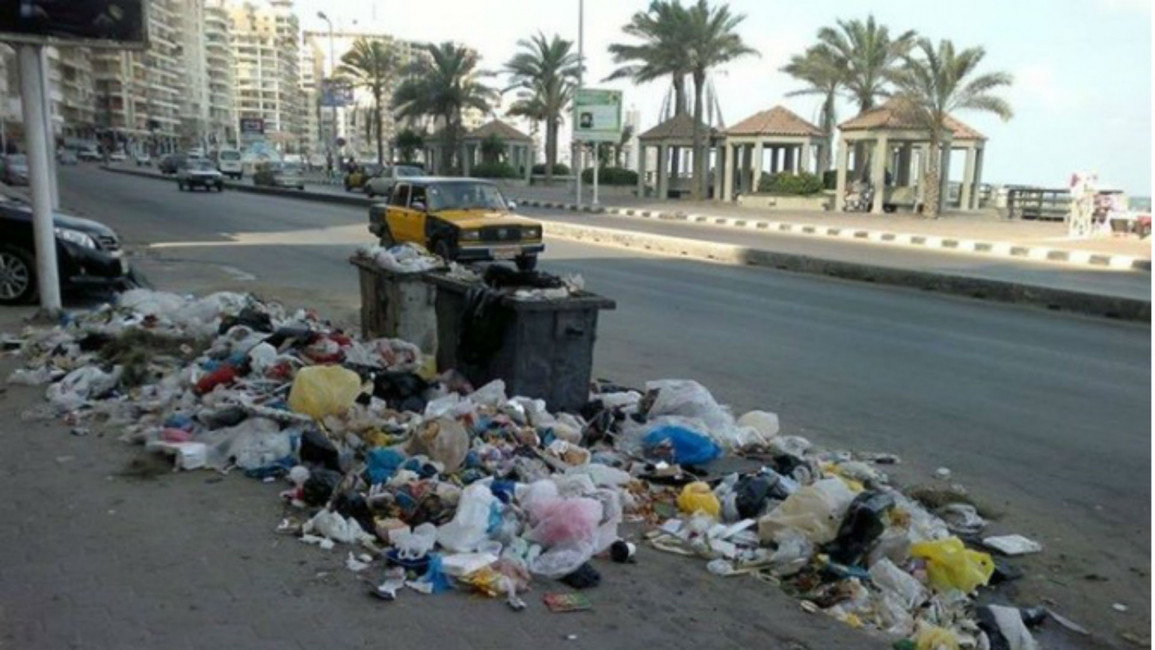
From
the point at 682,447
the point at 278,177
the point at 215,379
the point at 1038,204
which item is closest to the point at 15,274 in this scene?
the point at 215,379

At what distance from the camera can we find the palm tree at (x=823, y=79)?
149 feet

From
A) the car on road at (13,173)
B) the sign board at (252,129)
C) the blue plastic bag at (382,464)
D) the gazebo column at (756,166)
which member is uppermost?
the sign board at (252,129)

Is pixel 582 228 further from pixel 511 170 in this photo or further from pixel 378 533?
pixel 511 170

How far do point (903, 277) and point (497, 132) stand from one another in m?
47.9

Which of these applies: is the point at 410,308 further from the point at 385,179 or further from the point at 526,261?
the point at 385,179

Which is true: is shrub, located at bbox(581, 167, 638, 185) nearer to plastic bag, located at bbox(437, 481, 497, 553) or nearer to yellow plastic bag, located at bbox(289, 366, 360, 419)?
yellow plastic bag, located at bbox(289, 366, 360, 419)

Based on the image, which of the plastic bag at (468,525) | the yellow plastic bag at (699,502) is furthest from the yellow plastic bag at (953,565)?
the plastic bag at (468,525)

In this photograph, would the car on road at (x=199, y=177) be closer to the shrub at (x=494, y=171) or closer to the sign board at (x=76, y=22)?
the shrub at (x=494, y=171)

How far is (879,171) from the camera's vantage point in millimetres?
38156

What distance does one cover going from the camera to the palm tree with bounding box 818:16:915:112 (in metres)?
44.2

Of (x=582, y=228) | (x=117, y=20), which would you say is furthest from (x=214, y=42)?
(x=117, y=20)

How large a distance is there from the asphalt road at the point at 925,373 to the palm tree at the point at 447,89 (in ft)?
137

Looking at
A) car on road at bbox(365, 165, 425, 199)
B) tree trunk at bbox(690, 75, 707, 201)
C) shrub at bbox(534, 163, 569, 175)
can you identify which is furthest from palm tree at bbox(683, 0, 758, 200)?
shrub at bbox(534, 163, 569, 175)

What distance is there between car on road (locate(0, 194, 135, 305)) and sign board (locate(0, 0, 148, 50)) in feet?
7.77
